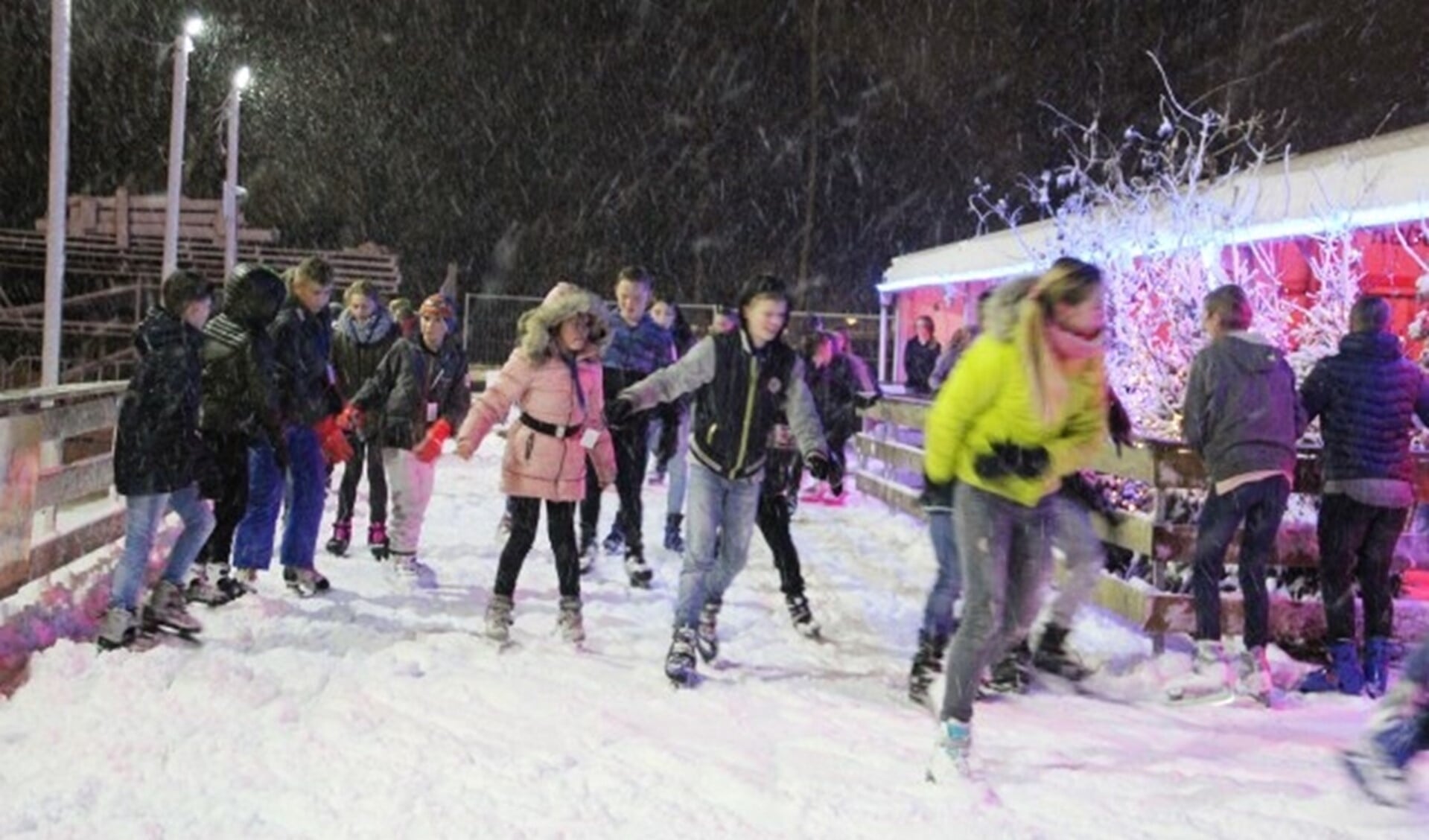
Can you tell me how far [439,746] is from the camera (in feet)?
14.3

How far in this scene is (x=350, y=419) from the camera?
712 cm

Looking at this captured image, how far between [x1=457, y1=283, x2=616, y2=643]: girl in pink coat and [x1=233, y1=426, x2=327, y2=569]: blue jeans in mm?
1364

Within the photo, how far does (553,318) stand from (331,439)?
1.68 meters

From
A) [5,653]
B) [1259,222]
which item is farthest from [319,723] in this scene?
[1259,222]

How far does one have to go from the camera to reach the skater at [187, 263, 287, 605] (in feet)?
20.5

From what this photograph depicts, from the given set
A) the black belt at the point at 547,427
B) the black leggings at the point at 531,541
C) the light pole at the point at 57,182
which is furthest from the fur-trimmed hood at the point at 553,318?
the light pole at the point at 57,182

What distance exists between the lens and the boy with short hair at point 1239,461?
545 cm

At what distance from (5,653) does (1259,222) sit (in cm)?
956

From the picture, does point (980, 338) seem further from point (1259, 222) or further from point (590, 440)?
point (1259, 222)

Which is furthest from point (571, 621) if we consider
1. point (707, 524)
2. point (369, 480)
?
point (369, 480)

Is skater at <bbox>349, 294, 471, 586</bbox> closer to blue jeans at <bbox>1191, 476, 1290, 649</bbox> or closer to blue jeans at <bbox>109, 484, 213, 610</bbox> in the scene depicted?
blue jeans at <bbox>109, 484, 213, 610</bbox>

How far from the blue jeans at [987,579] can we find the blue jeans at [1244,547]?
5.27 feet

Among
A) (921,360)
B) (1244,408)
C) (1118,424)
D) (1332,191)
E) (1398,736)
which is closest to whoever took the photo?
(1398,736)

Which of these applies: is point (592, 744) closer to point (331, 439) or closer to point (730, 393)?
point (730, 393)
